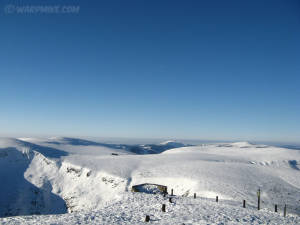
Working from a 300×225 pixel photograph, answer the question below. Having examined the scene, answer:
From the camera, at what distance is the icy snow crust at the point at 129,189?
56.3 feet

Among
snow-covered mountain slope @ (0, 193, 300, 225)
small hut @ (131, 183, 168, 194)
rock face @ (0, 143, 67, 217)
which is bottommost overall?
rock face @ (0, 143, 67, 217)

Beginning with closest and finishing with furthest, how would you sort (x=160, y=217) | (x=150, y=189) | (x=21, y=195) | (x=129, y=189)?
A: (x=160, y=217)
(x=150, y=189)
(x=129, y=189)
(x=21, y=195)

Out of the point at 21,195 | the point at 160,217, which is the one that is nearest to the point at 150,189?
the point at 160,217

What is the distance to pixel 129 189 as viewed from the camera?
3878cm

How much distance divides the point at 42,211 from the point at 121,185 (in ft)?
56.3

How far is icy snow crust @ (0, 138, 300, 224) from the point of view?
1716cm

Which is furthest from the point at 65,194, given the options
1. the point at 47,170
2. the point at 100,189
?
the point at 47,170

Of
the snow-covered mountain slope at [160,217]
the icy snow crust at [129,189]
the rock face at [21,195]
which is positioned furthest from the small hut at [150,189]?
the rock face at [21,195]

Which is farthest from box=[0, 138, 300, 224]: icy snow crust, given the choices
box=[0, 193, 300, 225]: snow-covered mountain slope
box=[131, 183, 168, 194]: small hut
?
box=[131, 183, 168, 194]: small hut

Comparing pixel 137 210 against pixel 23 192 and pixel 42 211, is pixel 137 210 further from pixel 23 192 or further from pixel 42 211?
pixel 23 192

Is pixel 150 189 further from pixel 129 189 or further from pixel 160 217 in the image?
pixel 160 217

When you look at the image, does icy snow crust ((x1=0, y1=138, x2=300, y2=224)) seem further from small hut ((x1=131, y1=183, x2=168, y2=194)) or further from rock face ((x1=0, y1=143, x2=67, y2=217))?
small hut ((x1=131, y1=183, x2=168, y2=194))

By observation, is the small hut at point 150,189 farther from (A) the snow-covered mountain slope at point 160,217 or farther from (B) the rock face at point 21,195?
(B) the rock face at point 21,195

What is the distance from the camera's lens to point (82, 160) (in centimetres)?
5928
